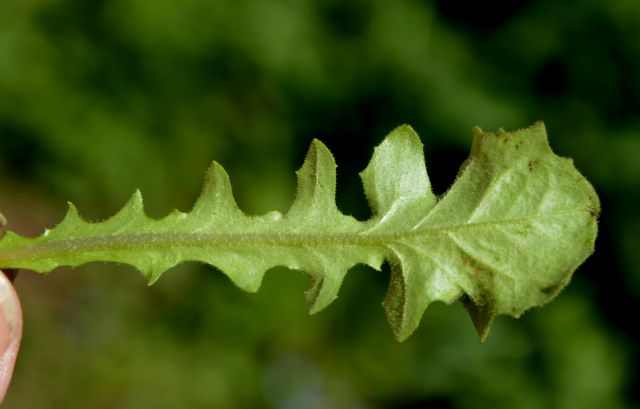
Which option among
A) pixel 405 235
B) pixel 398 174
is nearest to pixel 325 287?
pixel 405 235

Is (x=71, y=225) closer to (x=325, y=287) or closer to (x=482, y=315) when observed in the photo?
(x=325, y=287)

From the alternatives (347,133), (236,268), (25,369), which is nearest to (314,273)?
(236,268)

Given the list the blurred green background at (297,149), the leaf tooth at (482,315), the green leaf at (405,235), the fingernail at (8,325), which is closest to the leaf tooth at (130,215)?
the green leaf at (405,235)

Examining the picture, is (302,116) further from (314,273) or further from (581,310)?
(314,273)

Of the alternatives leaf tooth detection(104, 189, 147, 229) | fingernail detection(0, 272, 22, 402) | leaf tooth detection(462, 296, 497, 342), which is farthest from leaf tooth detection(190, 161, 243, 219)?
fingernail detection(0, 272, 22, 402)

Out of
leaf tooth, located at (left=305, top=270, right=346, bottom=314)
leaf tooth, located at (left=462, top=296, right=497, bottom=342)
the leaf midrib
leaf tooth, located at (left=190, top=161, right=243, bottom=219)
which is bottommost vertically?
leaf tooth, located at (left=462, top=296, right=497, bottom=342)

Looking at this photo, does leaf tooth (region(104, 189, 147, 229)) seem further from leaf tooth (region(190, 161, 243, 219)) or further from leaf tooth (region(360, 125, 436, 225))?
leaf tooth (region(360, 125, 436, 225))

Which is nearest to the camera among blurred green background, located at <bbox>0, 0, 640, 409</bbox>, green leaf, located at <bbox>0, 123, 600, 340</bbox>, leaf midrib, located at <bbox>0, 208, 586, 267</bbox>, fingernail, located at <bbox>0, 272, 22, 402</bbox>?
green leaf, located at <bbox>0, 123, 600, 340</bbox>
